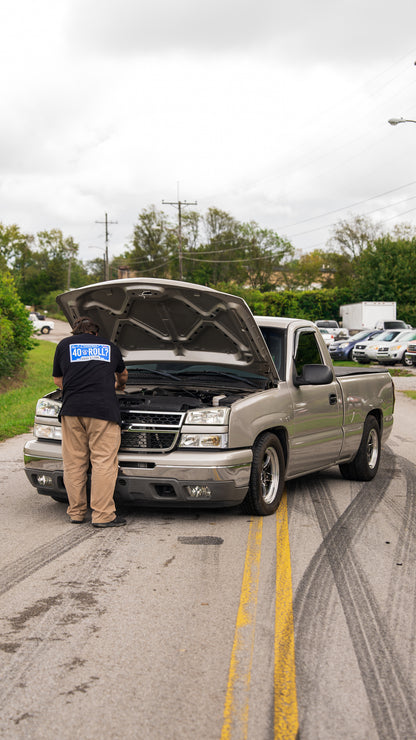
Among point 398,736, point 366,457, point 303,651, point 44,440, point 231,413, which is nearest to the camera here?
point 398,736

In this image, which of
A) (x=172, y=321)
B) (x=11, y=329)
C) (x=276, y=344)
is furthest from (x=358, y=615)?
(x=11, y=329)

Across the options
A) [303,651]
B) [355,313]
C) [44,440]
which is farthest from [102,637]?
[355,313]

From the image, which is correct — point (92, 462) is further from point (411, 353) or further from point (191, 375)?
point (411, 353)

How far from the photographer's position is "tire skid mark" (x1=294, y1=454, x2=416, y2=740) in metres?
3.38

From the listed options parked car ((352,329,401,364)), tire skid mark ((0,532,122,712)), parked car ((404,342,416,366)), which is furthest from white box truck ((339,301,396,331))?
tire skid mark ((0,532,122,712))

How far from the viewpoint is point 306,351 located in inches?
323

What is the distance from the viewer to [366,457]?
8961 mm

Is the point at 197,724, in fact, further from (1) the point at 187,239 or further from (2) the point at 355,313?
(1) the point at 187,239

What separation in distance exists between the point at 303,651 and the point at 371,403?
5573mm

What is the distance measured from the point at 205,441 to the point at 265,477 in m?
0.87

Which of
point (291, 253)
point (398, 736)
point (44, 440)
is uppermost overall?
point (291, 253)

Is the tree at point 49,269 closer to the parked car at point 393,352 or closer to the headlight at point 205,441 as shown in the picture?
the parked car at point 393,352

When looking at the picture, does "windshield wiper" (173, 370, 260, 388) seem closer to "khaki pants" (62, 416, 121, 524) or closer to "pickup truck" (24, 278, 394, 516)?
"pickup truck" (24, 278, 394, 516)

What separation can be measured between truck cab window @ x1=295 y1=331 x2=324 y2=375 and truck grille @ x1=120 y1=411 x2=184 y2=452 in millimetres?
1792
